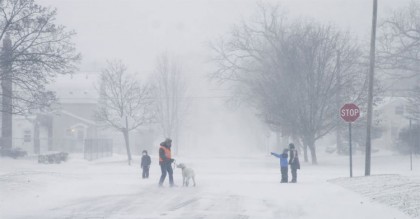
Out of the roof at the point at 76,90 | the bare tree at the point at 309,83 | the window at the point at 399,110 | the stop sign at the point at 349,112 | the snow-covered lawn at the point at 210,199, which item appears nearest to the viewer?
the snow-covered lawn at the point at 210,199

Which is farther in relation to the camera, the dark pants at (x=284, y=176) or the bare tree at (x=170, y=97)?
the bare tree at (x=170, y=97)

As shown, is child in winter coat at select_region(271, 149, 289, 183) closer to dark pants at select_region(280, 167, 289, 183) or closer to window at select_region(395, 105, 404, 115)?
dark pants at select_region(280, 167, 289, 183)

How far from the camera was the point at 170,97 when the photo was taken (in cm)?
7412

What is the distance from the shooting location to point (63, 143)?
63719 mm

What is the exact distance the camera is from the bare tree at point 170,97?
235ft

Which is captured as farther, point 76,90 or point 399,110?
point 76,90

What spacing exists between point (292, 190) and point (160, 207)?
5203mm

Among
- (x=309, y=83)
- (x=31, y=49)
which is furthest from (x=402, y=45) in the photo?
(x=31, y=49)

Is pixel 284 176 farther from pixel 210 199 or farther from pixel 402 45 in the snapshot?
pixel 402 45

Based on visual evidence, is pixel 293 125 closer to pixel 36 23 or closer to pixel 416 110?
pixel 416 110

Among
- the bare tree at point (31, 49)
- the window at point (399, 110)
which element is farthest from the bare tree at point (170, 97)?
the bare tree at point (31, 49)

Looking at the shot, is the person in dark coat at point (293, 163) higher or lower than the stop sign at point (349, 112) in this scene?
lower

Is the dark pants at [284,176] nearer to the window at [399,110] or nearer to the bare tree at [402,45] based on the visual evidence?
the bare tree at [402,45]

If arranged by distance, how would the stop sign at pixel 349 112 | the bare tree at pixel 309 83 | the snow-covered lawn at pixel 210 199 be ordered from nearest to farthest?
the snow-covered lawn at pixel 210 199 → the stop sign at pixel 349 112 → the bare tree at pixel 309 83
